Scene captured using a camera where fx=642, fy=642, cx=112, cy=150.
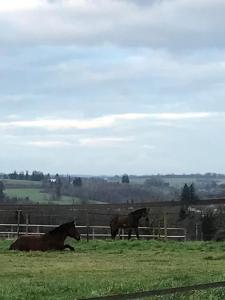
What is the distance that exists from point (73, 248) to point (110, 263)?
5.14m

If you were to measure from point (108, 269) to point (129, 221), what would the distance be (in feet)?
44.5

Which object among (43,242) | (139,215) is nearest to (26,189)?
(139,215)

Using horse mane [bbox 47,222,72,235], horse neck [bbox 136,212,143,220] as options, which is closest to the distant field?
horse neck [bbox 136,212,143,220]

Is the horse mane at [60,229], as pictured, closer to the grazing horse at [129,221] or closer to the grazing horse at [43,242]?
the grazing horse at [43,242]

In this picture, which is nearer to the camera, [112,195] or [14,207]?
[14,207]

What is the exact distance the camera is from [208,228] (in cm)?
3806

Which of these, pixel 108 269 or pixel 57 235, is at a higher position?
pixel 57 235

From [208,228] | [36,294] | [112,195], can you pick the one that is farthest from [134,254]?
[112,195]

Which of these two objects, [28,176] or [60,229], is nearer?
[60,229]

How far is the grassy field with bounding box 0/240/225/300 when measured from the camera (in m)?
8.79

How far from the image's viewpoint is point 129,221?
26688 mm

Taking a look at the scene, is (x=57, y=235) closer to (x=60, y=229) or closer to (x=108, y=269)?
(x=60, y=229)

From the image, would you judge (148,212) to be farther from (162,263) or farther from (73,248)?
(162,263)

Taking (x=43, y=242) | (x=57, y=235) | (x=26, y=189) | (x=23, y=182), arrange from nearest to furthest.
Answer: (x=43, y=242)
(x=57, y=235)
(x=26, y=189)
(x=23, y=182)
